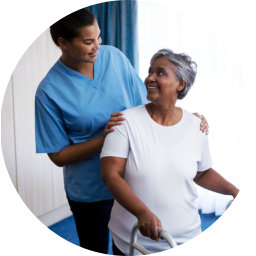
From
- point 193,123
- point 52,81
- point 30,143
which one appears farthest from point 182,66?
point 30,143

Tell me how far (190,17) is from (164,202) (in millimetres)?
520

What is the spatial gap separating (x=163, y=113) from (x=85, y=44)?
28 centimetres

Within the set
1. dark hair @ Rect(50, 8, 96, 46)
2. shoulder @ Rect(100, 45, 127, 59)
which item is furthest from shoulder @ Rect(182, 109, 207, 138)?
dark hair @ Rect(50, 8, 96, 46)

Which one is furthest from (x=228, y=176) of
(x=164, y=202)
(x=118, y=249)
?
(x=118, y=249)

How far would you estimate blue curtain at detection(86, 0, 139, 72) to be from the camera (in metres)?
0.95

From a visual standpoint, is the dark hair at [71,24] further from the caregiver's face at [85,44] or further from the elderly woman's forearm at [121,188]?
the elderly woman's forearm at [121,188]

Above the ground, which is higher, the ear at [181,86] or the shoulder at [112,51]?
the shoulder at [112,51]

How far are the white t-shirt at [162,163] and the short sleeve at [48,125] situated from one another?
155mm

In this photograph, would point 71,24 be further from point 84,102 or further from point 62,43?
point 84,102

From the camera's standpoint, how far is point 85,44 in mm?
916

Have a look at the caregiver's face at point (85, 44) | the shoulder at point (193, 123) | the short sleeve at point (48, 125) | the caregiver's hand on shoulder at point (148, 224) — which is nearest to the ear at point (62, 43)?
the caregiver's face at point (85, 44)

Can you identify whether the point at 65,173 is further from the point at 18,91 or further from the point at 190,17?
the point at 190,17

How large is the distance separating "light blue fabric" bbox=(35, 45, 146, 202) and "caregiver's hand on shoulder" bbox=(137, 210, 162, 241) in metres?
0.16

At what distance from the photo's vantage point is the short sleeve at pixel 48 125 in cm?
97
